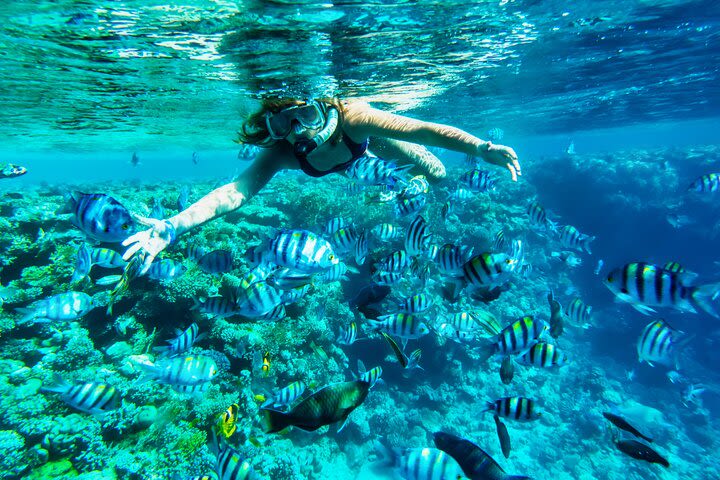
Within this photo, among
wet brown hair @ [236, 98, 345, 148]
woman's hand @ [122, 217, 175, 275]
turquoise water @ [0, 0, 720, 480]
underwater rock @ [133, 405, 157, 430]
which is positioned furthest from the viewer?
turquoise water @ [0, 0, 720, 480]

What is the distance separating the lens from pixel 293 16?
7020 millimetres

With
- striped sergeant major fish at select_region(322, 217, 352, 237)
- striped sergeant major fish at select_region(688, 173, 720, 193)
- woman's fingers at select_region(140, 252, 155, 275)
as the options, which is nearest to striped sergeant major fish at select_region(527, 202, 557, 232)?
striped sergeant major fish at select_region(322, 217, 352, 237)

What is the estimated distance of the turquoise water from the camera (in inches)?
259

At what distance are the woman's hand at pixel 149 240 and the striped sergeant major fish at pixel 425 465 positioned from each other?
9.42ft

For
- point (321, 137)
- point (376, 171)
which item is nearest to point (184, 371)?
point (321, 137)

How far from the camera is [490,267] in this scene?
369 centimetres

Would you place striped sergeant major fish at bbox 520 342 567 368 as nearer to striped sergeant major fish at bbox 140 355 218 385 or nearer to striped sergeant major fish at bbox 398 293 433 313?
striped sergeant major fish at bbox 398 293 433 313

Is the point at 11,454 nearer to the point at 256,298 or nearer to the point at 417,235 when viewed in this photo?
the point at 256,298

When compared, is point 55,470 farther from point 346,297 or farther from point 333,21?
point 333,21

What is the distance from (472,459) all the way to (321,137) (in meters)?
3.95

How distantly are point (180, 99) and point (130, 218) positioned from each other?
48.4 feet

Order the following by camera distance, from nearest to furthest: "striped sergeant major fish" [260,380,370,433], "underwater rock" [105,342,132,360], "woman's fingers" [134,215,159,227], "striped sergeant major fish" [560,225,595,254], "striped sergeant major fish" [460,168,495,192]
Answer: "striped sergeant major fish" [260,380,370,433], "woman's fingers" [134,215,159,227], "striped sergeant major fish" [460,168,495,192], "striped sergeant major fish" [560,225,595,254], "underwater rock" [105,342,132,360]

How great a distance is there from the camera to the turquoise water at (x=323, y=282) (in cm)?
659

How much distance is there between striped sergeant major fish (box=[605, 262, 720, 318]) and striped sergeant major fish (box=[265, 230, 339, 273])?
318 centimetres
